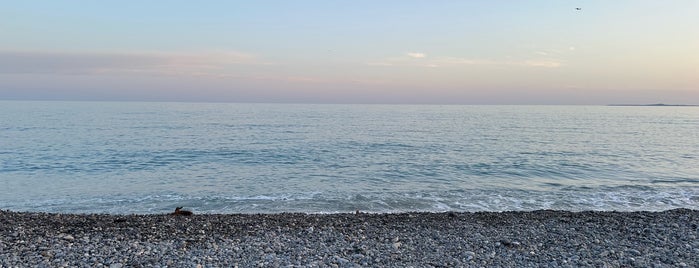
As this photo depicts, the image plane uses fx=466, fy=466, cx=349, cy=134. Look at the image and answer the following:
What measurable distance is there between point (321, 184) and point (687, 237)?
13147mm

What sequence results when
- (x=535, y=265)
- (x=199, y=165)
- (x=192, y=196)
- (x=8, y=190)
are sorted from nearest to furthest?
(x=535, y=265), (x=192, y=196), (x=8, y=190), (x=199, y=165)

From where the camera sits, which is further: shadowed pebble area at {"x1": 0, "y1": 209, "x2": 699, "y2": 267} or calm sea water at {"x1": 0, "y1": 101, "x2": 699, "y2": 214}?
calm sea water at {"x1": 0, "y1": 101, "x2": 699, "y2": 214}

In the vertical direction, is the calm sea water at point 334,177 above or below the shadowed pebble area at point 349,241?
below

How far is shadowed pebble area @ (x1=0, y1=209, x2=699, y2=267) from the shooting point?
8008 mm

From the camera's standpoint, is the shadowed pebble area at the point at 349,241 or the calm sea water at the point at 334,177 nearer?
the shadowed pebble area at the point at 349,241

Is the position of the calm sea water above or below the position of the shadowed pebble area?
below

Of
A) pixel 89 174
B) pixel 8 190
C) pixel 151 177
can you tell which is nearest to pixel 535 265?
pixel 151 177

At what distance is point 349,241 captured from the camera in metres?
9.34

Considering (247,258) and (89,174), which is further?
(89,174)

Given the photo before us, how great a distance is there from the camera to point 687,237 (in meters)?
9.84

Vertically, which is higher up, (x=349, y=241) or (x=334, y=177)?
(x=349, y=241)

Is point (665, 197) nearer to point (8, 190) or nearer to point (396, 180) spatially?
point (396, 180)

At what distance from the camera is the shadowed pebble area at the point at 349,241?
8.01 metres

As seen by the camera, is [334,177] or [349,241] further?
[334,177]
